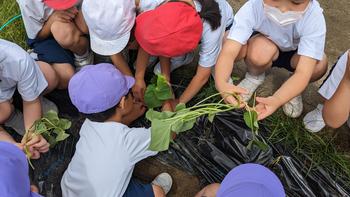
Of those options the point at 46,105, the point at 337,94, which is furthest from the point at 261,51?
the point at 46,105

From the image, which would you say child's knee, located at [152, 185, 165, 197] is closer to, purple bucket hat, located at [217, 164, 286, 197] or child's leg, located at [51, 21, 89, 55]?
purple bucket hat, located at [217, 164, 286, 197]

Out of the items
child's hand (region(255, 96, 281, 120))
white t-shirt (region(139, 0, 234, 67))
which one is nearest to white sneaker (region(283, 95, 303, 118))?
child's hand (region(255, 96, 281, 120))

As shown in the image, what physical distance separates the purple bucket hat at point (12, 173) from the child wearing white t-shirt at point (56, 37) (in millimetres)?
945

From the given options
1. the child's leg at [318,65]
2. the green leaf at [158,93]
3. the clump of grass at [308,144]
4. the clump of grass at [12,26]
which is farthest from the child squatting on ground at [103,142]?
the clump of grass at [12,26]

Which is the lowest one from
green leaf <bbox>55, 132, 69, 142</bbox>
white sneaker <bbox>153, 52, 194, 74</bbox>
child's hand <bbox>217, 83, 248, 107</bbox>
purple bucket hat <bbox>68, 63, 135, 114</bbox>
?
green leaf <bbox>55, 132, 69, 142</bbox>

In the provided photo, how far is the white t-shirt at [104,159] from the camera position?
1.92 meters

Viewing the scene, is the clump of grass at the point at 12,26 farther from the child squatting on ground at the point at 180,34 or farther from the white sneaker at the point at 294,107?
the white sneaker at the point at 294,107

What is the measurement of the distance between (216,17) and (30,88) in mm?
938

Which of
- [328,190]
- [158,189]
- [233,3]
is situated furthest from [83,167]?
[233,3]

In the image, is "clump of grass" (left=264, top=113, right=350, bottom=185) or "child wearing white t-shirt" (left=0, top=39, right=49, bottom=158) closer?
"child wearing white t-shirt" (left=0, top=39, right=49, bottom=158)

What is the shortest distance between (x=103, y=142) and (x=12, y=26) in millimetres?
1263

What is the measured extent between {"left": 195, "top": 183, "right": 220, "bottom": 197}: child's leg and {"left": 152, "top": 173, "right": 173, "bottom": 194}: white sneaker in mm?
167

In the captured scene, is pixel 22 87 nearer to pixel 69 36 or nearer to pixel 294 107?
pixel 69 36

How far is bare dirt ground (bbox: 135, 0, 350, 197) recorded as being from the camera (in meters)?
2.30
